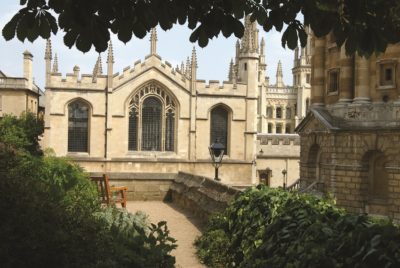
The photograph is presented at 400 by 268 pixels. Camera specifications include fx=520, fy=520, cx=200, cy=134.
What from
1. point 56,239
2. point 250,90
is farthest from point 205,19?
point 250,90

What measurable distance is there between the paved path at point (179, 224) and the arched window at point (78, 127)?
1328 centimetres


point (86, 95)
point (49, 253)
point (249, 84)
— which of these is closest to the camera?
point (49, 253)

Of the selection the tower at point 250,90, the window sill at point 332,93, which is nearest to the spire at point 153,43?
the tower at point 250,90

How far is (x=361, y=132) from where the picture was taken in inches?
808

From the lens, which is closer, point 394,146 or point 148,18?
point 148,18

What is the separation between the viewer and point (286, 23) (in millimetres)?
4559

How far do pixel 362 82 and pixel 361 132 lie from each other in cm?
215

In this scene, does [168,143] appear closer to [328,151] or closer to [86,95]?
[86,95]

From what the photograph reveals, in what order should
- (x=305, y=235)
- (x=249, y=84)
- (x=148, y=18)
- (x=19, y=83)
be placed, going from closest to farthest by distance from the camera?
(x=148, y=18), (x=305, y=235), (x=249, y=84), (x=19, y=83)

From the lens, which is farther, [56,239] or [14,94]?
[14,94]

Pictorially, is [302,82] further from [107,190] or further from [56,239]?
[56,239]

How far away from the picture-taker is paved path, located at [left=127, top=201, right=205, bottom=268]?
420 inches

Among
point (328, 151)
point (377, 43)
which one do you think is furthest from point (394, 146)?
point (377, 43)

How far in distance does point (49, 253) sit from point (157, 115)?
29378 mm
